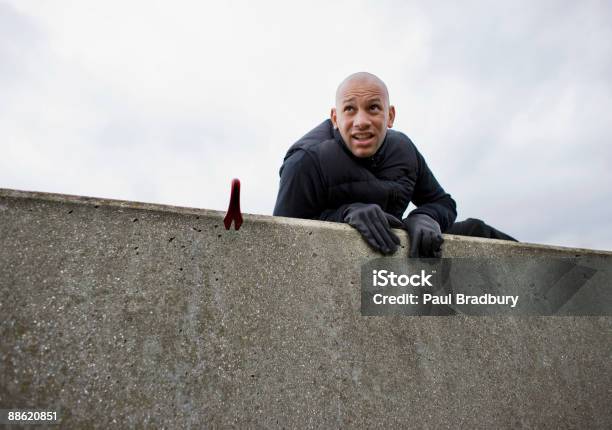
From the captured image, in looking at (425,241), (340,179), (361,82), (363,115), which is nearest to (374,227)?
(425,241)

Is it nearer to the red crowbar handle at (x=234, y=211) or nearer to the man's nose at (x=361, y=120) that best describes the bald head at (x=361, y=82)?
the man's nose at (x=361, y=120)

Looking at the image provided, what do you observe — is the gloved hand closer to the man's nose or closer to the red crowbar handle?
the man's nose

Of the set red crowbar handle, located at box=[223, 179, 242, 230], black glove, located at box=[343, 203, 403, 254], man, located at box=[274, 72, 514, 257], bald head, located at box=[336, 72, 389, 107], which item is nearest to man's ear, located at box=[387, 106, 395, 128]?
man, located at box=[274, 72, 514, 257]

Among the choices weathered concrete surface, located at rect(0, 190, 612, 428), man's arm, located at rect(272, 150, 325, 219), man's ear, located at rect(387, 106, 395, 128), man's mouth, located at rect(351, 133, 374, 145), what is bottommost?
weathered concrete surface, located at rect(0, 190, 612, 428)

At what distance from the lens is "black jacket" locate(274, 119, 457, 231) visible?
2150mm

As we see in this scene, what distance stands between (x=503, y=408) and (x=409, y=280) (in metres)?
0.59

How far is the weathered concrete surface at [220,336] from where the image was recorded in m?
1.15

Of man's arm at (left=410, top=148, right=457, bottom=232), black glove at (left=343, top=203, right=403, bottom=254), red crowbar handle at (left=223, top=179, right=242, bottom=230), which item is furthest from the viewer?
man's arm at (left=410, top=148, right=457, bottom=232)

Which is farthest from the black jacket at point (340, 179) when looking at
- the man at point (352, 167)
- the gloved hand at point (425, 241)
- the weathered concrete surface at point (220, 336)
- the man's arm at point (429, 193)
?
the weathered concrete surface at point (220, 336)

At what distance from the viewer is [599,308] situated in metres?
2.08

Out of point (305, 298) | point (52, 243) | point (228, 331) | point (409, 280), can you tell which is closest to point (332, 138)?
point (409, 280)

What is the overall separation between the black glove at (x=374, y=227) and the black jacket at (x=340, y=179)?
219 mm

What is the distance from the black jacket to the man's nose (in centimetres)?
14

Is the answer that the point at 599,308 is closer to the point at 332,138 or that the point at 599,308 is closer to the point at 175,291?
the point at 332,138
